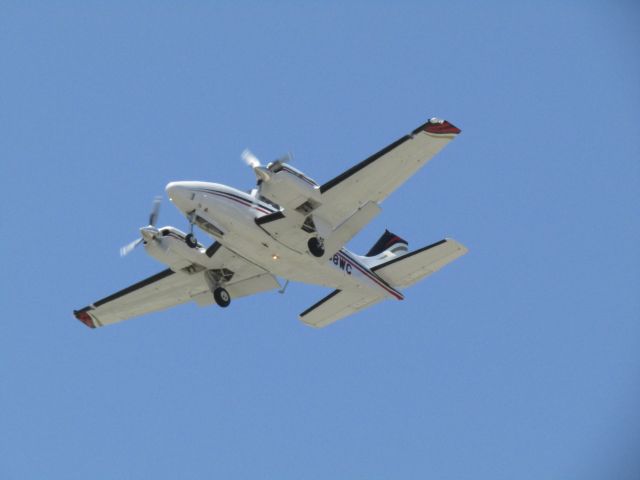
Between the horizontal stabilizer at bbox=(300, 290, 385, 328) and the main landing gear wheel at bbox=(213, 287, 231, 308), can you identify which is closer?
the main landing gear wheel at bbox=(213, 287, 231, 308)

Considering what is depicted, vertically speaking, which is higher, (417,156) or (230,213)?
(417,156)

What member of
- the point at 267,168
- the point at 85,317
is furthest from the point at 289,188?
the point at 85,317

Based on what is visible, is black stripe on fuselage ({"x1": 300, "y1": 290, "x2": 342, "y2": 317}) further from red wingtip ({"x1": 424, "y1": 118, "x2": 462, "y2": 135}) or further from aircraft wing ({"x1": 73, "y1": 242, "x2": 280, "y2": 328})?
red wingtip ({"x1": 424, "y1": 118, "x2": 462, "y2": 135})

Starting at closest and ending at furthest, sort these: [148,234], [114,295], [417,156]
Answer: [417,156] < [148,234] < [114,295]

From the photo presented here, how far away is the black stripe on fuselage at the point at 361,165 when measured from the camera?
81.0ft

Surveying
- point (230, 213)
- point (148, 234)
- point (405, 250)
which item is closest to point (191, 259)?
point (148, 234)

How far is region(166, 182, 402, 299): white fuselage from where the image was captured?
82.7 feet

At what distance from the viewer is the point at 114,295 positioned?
2934cm

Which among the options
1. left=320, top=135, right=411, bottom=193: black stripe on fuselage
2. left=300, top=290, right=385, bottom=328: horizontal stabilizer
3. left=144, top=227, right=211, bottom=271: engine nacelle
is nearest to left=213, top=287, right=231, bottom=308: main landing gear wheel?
left=144, top=227, right=211, bottom=271: engine nacelle

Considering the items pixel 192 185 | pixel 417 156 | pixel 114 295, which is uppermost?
pixel 417 156

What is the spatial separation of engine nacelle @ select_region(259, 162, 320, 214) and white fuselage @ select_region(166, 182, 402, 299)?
0.93 metres

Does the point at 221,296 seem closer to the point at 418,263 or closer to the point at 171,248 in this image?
the point at 171,248

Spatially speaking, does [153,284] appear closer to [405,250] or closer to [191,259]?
[191,259]

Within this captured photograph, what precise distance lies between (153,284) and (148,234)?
89.6 inches
